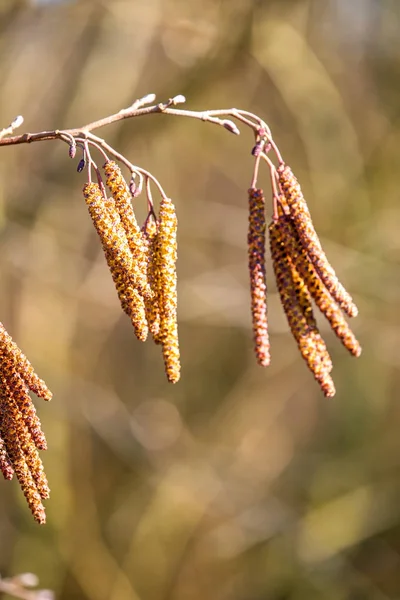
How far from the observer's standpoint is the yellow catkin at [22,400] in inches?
59.2

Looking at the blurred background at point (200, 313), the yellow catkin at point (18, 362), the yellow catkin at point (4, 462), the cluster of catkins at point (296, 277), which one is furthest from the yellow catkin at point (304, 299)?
the blurred background at point (200, 313)

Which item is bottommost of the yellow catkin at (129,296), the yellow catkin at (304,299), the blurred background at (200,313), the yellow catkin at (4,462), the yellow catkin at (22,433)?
the blurred background at (200,313)

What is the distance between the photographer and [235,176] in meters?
9.52

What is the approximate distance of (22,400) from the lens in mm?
1503

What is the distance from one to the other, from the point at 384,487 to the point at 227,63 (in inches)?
172

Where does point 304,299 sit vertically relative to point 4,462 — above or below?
above

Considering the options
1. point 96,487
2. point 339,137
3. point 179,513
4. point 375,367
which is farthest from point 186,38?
point 96,487

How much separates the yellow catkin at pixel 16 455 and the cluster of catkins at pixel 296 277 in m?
0.58

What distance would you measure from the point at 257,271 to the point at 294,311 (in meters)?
0.13

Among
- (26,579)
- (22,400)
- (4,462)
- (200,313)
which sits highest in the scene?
(22,400)

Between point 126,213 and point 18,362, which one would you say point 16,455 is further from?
point 126,213

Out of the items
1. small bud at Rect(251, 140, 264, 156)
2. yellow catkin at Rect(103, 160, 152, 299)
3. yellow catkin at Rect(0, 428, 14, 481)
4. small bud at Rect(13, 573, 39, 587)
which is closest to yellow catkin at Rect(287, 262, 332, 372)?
small bud at Rect(251, 140, 264, 156)

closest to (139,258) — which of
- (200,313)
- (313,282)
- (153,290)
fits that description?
(153,290)

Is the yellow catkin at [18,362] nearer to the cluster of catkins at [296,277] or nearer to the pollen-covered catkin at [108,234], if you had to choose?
the pollen-covered catkin at [108,234]
